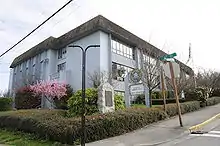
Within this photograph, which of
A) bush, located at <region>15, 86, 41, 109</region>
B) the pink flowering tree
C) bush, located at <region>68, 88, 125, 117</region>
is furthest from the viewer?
bush, located at <region>15, 86, 41, 109</region>

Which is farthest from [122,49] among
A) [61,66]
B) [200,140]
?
[200,140]

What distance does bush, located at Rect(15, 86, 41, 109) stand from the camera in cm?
2930

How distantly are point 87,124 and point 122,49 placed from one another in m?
21.7

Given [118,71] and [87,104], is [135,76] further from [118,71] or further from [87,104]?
[87,104]

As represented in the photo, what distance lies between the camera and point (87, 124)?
33.1 feet

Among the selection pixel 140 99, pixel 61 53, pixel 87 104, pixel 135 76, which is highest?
pixel 61 53

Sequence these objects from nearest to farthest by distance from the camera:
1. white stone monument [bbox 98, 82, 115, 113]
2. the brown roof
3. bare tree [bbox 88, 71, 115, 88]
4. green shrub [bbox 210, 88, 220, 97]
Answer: white stone monument [bbox 98, 82, 115, 113] < bare tree [bbox 88, 71, 115, 88] < the brown roof < green shrub [bbox 210, 88, 220, 97]

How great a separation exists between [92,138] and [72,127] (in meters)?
1.07

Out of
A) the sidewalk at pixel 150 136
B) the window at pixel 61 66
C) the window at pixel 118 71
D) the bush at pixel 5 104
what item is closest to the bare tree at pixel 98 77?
the window at pixel 118 71

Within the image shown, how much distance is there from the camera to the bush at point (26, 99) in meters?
29.3

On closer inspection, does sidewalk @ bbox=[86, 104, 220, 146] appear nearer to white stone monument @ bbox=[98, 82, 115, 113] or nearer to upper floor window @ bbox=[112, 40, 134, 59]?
white stone monument @ bbox=[98, 82, 115, 113]

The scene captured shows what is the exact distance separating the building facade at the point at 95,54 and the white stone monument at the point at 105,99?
11446mm

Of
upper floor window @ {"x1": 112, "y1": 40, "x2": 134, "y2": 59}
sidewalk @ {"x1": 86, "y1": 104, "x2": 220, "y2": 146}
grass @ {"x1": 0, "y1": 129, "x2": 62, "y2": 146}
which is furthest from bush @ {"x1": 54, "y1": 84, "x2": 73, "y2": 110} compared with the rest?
sidewalk @ {"x1": 86, "y1": 104, "x2": 220, "y2": 146}

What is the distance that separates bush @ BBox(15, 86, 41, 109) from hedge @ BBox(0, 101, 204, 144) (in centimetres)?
1496
